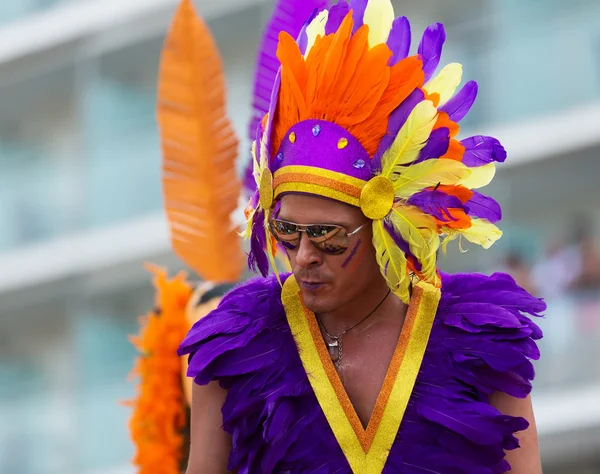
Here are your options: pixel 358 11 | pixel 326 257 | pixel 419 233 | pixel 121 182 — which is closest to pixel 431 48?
pixel 358 11

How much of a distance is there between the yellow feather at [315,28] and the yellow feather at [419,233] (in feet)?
1.37

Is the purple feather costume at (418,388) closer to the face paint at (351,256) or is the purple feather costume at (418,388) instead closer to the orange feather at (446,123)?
the face paint at (351,256)

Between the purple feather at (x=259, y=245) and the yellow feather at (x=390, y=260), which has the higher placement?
the purple feather at (x=259, y=245)

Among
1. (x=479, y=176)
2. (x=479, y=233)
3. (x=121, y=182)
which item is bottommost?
(x=479, y=233)

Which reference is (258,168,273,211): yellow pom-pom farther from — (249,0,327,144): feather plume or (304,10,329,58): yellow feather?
(249,0,327,144): feather plume

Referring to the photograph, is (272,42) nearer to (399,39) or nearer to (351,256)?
(399,39)

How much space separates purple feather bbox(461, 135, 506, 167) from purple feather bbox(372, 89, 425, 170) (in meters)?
0.16

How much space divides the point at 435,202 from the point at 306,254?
0.32 meters

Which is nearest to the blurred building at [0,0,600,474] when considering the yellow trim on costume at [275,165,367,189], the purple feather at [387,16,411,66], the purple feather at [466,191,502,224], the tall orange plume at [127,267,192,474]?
the tall orange plume at [127,267,192,474]

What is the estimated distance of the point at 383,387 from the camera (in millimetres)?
3156

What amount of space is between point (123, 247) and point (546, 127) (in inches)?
203

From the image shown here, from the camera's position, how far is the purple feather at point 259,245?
3.30m

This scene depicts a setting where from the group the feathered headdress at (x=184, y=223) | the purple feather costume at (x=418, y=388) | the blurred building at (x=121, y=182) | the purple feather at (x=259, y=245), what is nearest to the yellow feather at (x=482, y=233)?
the purple feather costume at (x=418, y=388)

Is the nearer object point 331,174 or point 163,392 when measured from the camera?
point 331,174
